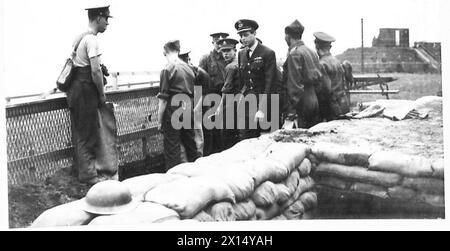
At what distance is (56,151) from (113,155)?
0.42 meters

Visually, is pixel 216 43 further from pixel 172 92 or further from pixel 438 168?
pixel 438 168

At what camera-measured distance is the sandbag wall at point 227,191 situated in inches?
118

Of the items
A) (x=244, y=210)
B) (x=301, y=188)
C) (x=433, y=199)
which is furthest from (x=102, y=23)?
(x=433, y=199)

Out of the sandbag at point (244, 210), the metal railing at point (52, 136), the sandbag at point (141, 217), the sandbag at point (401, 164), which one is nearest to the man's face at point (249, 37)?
the metal railing at point (52, 136)

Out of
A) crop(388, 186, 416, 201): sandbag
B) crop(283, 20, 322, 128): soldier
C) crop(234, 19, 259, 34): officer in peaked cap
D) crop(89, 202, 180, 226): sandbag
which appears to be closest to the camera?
crop(89, 202, 180, 226): sandbag

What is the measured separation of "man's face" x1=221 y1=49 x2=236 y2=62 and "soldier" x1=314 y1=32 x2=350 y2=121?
0.72 m

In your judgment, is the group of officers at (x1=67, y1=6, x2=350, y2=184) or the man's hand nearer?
the group of officers at (x1=67, y1=6, x2=350, y2=184)

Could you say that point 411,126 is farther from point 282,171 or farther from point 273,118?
point 282,171

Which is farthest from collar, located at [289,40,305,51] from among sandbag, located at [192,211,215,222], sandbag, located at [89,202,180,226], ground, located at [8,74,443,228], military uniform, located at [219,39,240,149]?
sandbag, located at [89,202,180,226]

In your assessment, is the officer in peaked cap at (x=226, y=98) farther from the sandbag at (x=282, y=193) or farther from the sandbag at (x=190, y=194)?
the sandbag at (x=190, y=194)

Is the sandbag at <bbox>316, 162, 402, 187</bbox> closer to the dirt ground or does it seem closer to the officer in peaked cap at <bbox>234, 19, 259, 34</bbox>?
the dirt ground

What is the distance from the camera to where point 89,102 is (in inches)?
163

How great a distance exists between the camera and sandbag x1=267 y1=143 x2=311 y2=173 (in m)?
3.97

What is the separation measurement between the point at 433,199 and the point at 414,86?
1623mm
